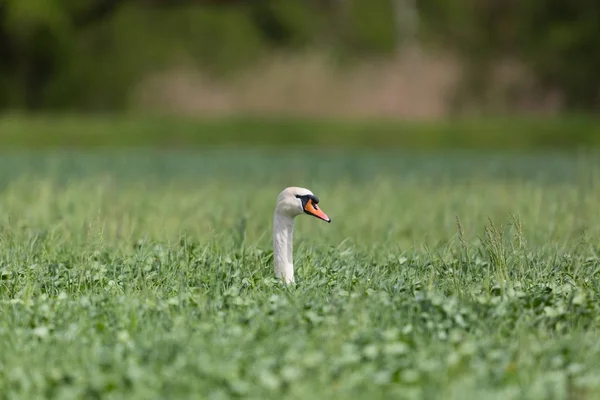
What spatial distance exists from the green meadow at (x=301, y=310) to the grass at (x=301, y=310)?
0.01m

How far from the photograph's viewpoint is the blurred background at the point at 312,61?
31438 mm

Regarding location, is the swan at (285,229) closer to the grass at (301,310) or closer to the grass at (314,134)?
the grass at (301,310)

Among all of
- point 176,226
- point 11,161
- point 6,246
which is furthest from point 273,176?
point 6,246

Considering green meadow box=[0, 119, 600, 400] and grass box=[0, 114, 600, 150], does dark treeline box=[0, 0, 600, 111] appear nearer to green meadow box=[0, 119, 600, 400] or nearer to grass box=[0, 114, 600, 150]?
grass box=[0, 114, 600, 150]

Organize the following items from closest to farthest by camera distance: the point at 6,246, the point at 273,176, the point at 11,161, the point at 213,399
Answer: the point at 213,399 < the point at 6,246 < the point at 273,176 < the point at 11,161

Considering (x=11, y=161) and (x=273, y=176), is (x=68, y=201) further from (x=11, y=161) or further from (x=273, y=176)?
(x=11, y=161)

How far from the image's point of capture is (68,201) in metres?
11.5

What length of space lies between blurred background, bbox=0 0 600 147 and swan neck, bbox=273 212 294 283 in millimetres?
23664

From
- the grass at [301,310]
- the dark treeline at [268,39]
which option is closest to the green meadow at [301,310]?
the grass at [301,310]

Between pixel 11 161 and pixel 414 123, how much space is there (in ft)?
39.7

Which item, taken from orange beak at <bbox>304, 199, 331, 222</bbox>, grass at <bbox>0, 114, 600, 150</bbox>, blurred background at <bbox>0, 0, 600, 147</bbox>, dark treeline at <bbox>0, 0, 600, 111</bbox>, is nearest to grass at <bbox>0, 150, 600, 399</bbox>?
orange beak at <bbox>304, 199, 331, 222</bbox>

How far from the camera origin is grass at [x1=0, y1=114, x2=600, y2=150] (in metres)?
26.6

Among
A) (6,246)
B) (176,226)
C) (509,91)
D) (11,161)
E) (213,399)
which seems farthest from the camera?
(509,91)

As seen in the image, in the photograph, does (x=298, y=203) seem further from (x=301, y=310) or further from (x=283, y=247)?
(x=301, y=310)
